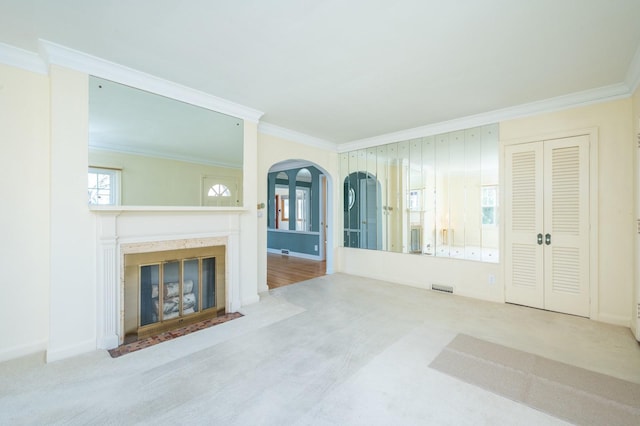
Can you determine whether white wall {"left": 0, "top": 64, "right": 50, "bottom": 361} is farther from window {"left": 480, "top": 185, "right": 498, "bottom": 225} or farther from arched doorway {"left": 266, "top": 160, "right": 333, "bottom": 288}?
window {"left": 480, "top": 185, "right": 498, "bottom": 225}

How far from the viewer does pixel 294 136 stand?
473 cm

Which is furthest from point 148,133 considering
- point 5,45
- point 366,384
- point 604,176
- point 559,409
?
point 604,176

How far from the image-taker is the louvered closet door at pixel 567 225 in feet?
10.7

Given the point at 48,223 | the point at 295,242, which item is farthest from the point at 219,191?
the point at 295,242

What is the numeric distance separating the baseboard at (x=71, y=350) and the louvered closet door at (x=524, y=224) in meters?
4.69

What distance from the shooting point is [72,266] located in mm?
2422

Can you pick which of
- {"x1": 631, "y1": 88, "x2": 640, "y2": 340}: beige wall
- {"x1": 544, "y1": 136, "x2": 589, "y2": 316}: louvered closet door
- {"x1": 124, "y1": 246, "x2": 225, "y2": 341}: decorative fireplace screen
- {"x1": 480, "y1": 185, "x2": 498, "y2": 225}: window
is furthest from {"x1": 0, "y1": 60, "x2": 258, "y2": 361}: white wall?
{"x1": 631, "y1": 88, "x2": 640, "y2": 340}: beige wall

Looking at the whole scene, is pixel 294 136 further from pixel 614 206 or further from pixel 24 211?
pixel 614 206

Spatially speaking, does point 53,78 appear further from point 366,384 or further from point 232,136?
point 366,384

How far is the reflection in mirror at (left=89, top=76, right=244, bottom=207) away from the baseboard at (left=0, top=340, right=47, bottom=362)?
52.7 inches

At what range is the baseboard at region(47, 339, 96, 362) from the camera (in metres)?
2.31

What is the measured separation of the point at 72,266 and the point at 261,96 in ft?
8.10

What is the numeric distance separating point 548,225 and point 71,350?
514 centimetres

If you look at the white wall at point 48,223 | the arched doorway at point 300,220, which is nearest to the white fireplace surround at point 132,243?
the white wall at point 48,223
